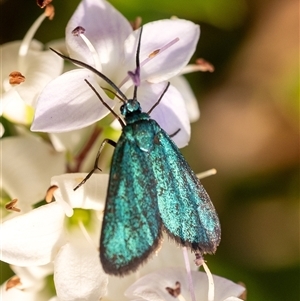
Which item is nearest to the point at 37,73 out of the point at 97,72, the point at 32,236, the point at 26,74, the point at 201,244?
the point at 26,74

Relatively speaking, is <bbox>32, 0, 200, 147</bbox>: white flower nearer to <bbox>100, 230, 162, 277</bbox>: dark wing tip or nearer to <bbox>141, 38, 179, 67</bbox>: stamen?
<bbox>141, 38, 179, 67</bbox>: stamen

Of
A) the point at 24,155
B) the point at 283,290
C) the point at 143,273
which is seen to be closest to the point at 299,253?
the point at 283,290

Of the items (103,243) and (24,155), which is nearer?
(103,243)

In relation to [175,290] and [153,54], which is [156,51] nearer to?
[153,54]

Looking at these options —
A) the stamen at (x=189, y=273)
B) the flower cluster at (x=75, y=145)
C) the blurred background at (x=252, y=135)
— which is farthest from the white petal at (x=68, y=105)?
the blurred background at (x=252, y=135)

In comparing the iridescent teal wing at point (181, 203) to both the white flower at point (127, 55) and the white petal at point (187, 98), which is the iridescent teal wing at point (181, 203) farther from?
the white petal at point (187, 98)

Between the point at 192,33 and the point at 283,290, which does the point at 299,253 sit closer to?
the point at 283,290
